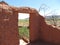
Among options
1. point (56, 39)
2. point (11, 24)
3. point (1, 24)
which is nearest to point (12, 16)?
point (11, 24)

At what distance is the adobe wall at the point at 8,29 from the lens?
8.85 m

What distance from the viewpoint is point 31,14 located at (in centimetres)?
1222

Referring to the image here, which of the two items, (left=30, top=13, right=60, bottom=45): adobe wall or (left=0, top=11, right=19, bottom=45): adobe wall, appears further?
(left=30, top=13, right=60, bottom=45): adobe wall

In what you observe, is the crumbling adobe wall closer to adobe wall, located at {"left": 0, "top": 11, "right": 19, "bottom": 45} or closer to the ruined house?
the ruined house

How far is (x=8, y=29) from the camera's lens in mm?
9297

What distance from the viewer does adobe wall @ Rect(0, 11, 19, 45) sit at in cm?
885

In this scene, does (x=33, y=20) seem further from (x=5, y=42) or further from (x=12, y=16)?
(x=5, y=42)

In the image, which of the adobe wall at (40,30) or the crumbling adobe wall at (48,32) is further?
the adobe wall at (40,30)

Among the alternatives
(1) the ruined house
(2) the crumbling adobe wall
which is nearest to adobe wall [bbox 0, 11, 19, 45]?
(1) the ruined house

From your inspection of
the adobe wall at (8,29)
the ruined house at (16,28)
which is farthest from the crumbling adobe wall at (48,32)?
the adobe wall at (8,29)

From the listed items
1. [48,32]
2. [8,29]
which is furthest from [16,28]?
[48,32]

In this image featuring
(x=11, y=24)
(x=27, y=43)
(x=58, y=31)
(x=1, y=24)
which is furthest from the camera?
(x=27, y=43)

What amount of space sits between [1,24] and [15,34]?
134 cm

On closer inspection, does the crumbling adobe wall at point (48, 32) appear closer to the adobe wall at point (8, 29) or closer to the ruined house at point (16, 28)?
the ruined house at point (16, 28)
